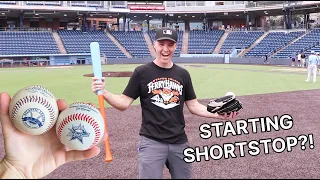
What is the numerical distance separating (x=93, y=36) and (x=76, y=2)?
5.52 m

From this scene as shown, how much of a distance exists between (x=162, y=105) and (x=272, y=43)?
141 feet

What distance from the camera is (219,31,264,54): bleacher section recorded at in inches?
1786

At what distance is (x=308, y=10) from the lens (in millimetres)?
46562

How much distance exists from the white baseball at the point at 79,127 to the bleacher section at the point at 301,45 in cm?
3856

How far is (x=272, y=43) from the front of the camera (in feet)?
142

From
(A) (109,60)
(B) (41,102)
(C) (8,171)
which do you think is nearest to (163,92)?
(B) (41,102)

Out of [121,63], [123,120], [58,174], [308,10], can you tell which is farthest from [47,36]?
[58,174]

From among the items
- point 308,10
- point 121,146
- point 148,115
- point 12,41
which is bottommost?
point 121,146

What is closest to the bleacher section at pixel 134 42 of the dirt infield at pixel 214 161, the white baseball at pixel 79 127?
the dirt infield at pixel 214 161

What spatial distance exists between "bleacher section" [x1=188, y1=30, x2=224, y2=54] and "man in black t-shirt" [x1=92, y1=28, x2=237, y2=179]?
42.7 m

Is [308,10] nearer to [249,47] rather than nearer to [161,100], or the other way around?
[249,47]

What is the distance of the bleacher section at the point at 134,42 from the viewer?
1766 inches

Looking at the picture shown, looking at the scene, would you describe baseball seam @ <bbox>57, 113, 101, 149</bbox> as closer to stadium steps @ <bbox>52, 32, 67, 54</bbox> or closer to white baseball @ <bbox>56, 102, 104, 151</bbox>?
white baseball @ <bbox>56, 102, 104, 151</bbox>

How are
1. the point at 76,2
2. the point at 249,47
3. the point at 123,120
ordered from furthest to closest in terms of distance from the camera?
1. the point at 76,2
2. the point at 249,47
3. the point at 123,120
